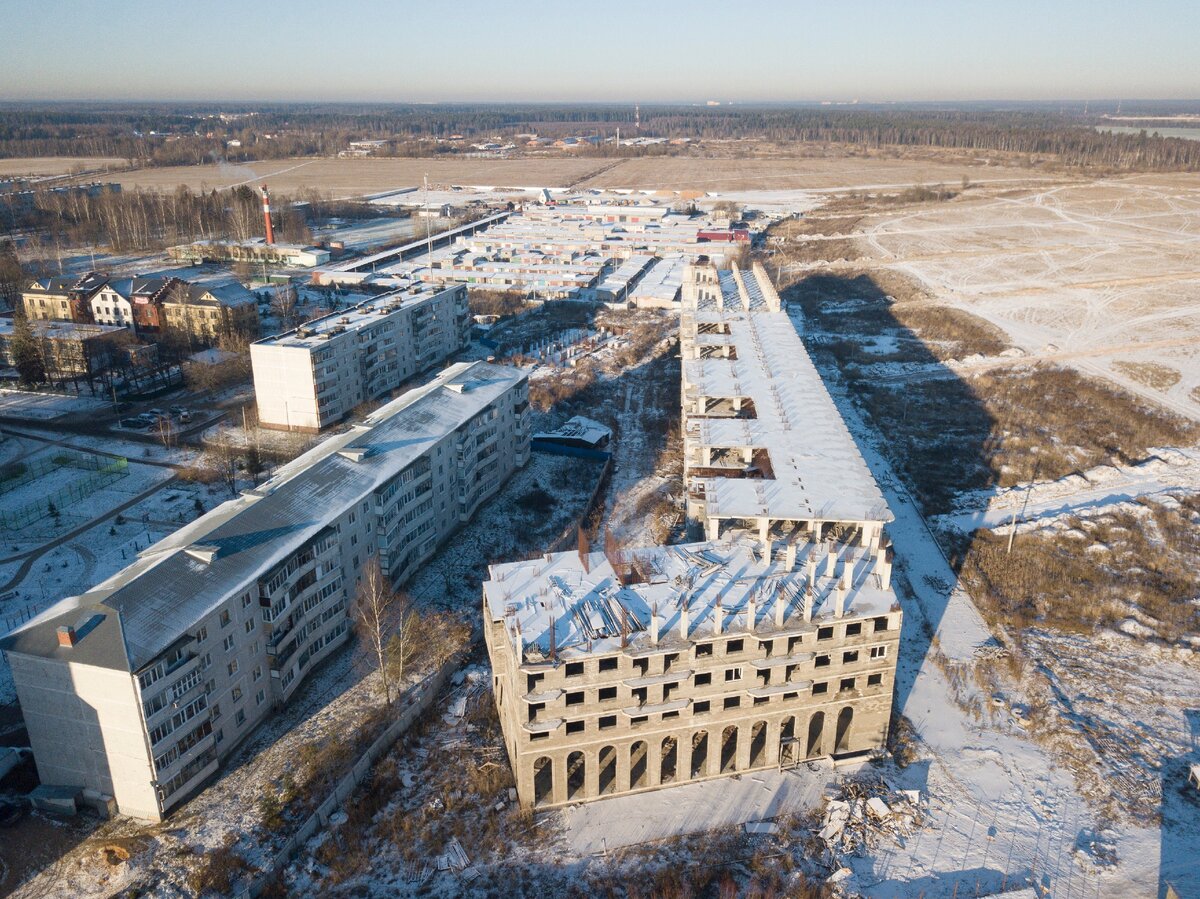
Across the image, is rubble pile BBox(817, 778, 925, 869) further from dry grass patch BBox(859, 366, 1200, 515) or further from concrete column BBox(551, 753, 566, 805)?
dry grass patch BBox(859, 366, 1200, 515)

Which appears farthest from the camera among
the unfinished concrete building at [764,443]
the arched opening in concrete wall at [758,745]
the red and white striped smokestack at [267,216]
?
the red and white striped smokestack at [267,216]

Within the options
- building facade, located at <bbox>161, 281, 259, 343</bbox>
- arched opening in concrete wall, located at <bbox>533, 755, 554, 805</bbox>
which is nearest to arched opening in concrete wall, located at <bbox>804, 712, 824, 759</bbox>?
arched opening in concrete wall, located at <bbox>533, 755, 554, 805</bbox>

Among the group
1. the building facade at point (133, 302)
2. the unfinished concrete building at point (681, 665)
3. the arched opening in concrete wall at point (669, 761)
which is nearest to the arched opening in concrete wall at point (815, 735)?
the unfinished concrete building at point (681, 665)

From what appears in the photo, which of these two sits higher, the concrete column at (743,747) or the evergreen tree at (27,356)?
the evergreen tree at (27,356)

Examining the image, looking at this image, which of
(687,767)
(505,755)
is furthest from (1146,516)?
(505,755)

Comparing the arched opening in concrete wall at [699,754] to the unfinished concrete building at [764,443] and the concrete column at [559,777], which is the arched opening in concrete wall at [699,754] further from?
the unfinished concrete building at [764,443]

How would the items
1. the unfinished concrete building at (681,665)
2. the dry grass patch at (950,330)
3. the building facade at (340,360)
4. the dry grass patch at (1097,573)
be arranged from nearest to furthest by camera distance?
the unfinished concrete building at (681,665)
the dry grass patch at (1097,573)
the building facade at (340,360)
the dry grass patch at (950,330)

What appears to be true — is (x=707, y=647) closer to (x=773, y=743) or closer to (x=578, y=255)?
(x=773, y=743)

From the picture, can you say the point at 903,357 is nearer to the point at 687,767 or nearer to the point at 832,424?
the point at 832,424

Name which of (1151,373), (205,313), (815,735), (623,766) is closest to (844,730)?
(815,735)
